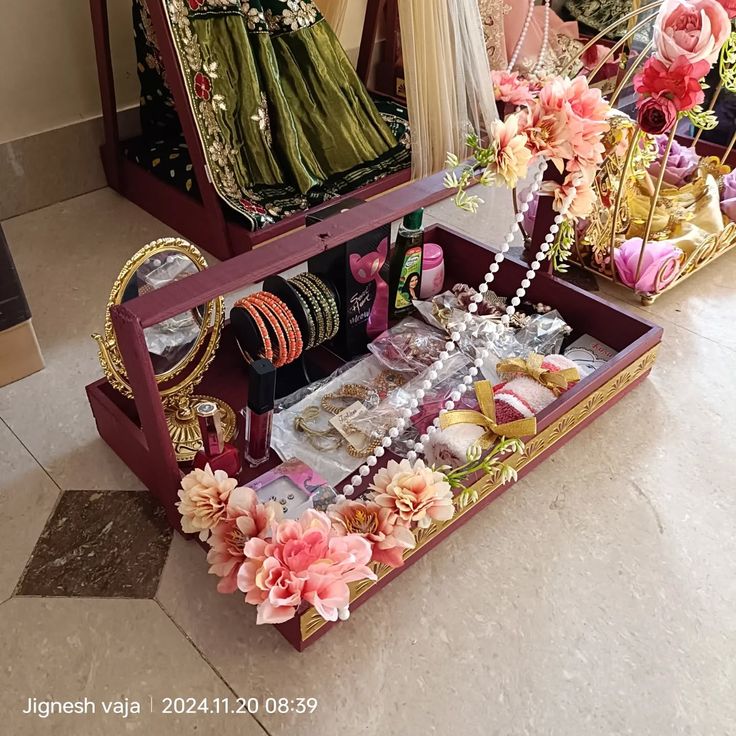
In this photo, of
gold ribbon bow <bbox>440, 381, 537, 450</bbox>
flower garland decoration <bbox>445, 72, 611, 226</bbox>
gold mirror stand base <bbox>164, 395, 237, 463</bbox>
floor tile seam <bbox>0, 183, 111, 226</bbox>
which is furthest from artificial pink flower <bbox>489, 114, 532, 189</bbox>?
floor tile seam <bbox>0, 183, 111, 226</bbox>

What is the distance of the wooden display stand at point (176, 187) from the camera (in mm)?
1312

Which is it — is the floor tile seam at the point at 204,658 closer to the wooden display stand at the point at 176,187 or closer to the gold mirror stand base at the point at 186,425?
the gold mirror stand base at the point at 186,425

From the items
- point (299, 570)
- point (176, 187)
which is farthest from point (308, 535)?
point (176, 187)

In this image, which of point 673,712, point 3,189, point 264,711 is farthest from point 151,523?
point 3,189

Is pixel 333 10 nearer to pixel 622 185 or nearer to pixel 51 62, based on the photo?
pixel 51 62

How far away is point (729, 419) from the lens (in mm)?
1104

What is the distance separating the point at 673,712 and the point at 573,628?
12cm

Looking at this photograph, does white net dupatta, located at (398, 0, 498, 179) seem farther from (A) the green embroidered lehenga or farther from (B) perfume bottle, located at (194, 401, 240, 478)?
(B) perfume bottle, located at (194, 401, 240, 478)

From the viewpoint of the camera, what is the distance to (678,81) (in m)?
0.97

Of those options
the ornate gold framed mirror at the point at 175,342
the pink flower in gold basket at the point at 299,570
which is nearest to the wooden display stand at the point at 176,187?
the ornate gold framed mirror at the point at 175,342

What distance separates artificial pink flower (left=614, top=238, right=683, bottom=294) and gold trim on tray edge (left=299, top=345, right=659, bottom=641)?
0.65 feet

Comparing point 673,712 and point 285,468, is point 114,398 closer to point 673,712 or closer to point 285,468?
point 285,468

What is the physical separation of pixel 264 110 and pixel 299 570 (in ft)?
3.42

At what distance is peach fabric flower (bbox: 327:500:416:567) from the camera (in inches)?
29.2
